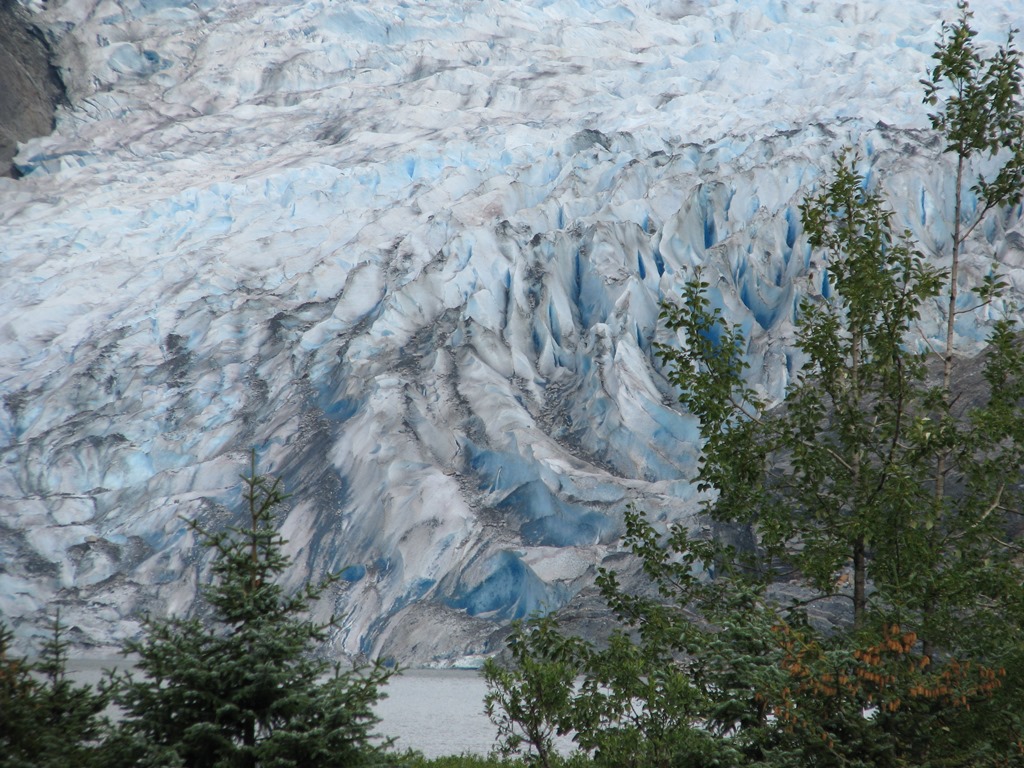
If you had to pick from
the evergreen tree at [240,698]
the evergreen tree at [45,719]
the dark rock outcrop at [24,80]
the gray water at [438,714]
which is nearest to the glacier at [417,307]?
the gray water at [438,714]

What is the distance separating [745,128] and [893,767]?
131 feet

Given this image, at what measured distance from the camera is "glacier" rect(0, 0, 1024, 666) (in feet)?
92.2

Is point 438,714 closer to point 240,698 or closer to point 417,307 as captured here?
point 417,307

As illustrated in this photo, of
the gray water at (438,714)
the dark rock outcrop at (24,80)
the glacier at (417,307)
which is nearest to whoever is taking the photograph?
the gray water at (438,714)

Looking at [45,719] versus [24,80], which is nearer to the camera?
[45,719]

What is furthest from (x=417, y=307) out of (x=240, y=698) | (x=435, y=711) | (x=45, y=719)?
(x=240, y=698)

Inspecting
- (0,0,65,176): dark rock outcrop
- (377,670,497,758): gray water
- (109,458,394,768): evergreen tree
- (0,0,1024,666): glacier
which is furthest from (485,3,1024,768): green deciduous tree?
(0,0,65,176): dark rock outcrop

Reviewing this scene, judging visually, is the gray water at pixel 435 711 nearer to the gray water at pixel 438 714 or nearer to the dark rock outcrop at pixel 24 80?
the gray water at pixel 438 714

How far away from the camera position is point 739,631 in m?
4.70

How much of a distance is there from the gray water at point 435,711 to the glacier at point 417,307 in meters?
0.75

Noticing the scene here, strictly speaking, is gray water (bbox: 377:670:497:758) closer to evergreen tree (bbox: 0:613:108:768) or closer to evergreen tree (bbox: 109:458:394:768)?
evergreen tree (bbox: 0:613:108:768)

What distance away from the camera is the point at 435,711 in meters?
21.4

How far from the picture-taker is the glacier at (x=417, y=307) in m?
28.1

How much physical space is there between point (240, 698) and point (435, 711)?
18.0m
